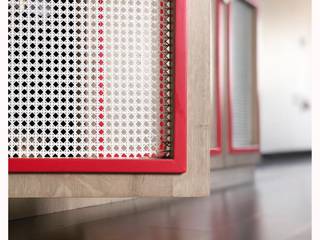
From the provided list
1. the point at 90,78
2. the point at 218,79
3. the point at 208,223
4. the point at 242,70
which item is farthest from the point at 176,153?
the point at 242,70

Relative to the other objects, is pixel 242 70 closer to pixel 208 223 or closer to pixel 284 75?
pixel 208 223

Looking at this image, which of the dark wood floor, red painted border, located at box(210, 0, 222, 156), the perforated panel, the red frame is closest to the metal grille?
the red frame

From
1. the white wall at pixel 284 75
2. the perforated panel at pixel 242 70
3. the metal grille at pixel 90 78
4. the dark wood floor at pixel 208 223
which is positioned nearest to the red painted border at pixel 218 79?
the perforated panel at pixel 242 70

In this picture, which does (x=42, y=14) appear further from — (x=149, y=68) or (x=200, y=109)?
(x=200, y=109)

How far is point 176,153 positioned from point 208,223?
0.38 metres

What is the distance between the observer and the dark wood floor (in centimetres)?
92

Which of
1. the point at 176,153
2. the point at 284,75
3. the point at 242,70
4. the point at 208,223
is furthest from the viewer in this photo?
the point at 284,75

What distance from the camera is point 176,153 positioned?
0.74 metres

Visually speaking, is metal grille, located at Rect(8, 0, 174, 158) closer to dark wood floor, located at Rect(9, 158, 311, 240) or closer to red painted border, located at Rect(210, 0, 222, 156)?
dark wood floor, located at Rect(9, 158, 311, 240)

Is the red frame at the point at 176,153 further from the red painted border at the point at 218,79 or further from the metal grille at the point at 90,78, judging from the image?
the red painted border at the point at 218,79

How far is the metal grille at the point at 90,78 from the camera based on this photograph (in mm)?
748

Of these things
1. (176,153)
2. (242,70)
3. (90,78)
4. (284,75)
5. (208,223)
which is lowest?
(208,223)

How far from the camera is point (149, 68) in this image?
767mm

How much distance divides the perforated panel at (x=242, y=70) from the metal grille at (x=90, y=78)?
1127mm
